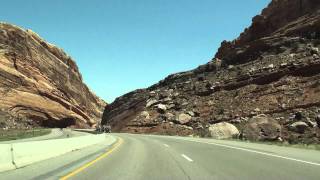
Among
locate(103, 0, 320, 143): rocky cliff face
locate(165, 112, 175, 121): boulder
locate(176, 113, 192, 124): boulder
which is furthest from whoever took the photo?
locate(165, 112, 175, 121): boulder

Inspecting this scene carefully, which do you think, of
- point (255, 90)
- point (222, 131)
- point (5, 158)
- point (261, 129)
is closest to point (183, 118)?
point (255, 90)

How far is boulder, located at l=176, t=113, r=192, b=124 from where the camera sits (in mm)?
68125

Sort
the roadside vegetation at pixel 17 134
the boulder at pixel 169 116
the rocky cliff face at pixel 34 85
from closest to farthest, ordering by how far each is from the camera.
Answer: the roadside vegetation at pixel 17 134
the boulder at pixel 169 116
the rocky cliff face at pixel 34 85

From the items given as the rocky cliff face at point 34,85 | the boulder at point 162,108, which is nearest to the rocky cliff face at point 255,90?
the boulder at point 162,108

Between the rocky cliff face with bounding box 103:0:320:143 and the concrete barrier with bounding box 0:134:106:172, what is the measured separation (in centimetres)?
2191

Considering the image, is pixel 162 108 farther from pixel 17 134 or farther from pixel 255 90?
pixel 17 134

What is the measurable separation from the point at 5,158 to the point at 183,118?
57327 mm

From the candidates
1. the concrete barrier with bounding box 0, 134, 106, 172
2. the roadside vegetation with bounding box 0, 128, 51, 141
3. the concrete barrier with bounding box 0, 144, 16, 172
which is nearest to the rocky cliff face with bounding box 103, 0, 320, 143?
the roadside vegetation with bounding box 0, 128, 51, 141

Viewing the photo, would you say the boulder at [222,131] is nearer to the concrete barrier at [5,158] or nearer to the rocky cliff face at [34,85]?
the concrete barrier at [5,158]

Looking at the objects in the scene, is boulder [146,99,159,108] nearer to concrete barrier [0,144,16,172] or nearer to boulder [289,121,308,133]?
boulder [289,121,308,133]

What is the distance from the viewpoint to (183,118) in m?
69.3

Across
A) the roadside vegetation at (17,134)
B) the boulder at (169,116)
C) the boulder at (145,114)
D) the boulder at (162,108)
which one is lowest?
the roadside vegetation at (17,134)

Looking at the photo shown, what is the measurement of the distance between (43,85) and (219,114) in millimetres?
60560

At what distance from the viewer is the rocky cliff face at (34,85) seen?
3901 inches
